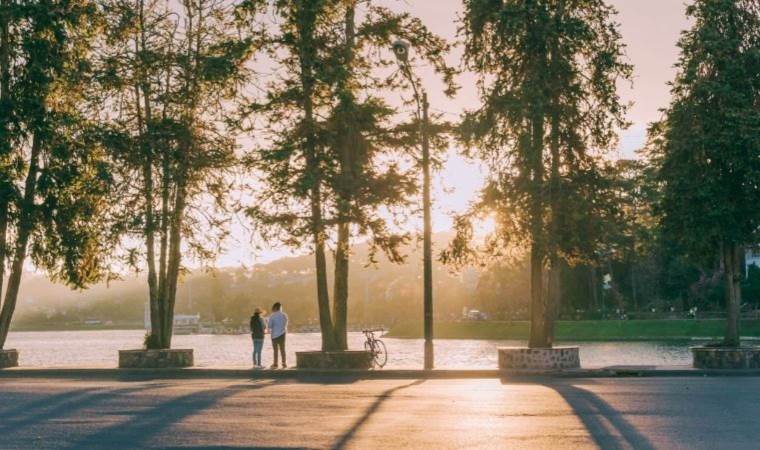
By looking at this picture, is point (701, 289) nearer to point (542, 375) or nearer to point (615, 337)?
point (615, 337)

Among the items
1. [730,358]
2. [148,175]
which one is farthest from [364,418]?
[148,175]

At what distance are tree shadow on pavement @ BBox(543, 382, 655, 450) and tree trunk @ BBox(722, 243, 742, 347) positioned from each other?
969 cm

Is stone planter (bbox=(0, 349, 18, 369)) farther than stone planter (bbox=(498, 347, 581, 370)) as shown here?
Yes

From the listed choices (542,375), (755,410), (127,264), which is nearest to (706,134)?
(542,375)

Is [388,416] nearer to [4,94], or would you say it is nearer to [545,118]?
[545,118]

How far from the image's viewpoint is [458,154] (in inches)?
1174

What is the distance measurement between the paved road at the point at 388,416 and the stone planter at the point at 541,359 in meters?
4.83

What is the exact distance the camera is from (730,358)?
26.9 meters

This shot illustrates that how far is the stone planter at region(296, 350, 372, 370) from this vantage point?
29.4 metres

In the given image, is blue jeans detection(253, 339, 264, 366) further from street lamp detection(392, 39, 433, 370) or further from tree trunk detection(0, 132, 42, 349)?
tree trunk detection(0, 132, 42, 349)

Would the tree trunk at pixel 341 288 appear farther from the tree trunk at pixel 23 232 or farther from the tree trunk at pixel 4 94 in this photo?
the tree trunk at pixel 4 94

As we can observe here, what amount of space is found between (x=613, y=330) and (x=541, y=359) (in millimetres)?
50620

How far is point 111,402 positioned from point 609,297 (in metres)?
83.0

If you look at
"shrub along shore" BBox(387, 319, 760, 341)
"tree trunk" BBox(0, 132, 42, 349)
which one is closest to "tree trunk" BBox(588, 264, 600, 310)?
"shrub along shore" BBox(387, 319, 760, 341)
